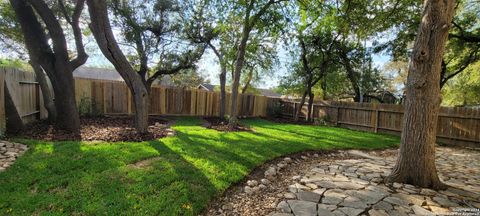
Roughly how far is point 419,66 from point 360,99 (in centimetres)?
1189

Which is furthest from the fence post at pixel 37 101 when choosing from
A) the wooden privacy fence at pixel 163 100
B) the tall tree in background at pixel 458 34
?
the tall tree in background at pixel 458 34

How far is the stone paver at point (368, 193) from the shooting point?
113 inches

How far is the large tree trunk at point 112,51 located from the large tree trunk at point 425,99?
5.24 m

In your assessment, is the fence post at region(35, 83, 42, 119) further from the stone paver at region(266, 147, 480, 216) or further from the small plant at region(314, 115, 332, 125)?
the small plant at region(314, 115, 332, 125)

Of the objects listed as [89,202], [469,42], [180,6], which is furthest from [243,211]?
[469,42]

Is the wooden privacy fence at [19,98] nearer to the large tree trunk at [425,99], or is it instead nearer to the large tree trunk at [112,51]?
the large tree trunk at [112,51]

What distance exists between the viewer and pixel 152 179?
3.26 meters

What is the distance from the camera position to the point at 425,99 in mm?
3479

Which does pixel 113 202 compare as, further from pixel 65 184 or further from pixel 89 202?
pixel 65 184

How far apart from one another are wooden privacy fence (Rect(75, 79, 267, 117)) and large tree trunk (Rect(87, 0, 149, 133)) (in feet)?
14.5

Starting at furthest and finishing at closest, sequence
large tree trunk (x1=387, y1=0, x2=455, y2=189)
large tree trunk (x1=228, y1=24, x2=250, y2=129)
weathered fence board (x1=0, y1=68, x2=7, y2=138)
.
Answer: large tree trunk (x1=228, y1=24, x2=250, y2=129) < weathered fence board (x1=0, y1=68, x2=7, y2=138) < large tree trunk (x1=387, y1=0, x2=455, y2=189)

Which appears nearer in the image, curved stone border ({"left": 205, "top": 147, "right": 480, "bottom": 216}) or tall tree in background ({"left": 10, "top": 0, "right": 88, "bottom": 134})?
curved stone border ({"left": 205, "top": 147, "right": 480, "bottom": 216})

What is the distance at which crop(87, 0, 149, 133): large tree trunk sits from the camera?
16.7 ft

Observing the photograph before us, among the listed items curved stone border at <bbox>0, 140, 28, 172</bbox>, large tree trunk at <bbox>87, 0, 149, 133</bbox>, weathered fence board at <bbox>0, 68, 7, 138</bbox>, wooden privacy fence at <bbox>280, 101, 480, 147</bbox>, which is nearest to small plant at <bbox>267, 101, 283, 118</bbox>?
wooden privacy fence at <bbox>280, 101, 480, 147</bbox>
